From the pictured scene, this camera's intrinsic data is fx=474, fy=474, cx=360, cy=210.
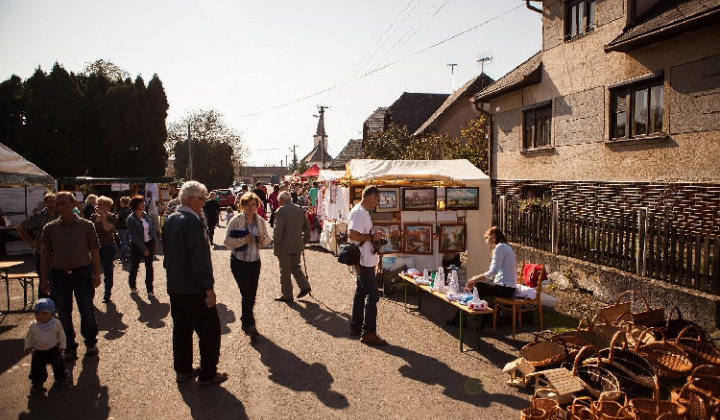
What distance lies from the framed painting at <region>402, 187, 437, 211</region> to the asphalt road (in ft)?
7.29

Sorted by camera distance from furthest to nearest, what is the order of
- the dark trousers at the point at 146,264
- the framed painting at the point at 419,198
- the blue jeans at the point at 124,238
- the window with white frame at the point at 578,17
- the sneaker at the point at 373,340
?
the window with white frame at the point at 578,17
the blue jeans at the point at 124,238
the framed painting at the point at 419,198
the dark trousers at the point at 146,264
the sneaker at the point at 373,340

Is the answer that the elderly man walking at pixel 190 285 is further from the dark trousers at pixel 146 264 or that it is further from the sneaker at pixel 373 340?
the dark trousers at pixel 146 264

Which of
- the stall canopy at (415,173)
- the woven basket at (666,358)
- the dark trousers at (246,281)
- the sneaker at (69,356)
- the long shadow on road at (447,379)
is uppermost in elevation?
the stall canopy at (415,173)

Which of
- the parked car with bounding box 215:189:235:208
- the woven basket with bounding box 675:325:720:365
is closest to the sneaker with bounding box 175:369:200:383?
the woven basket with bounding box 675:325:720:365

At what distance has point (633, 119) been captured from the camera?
416 inches

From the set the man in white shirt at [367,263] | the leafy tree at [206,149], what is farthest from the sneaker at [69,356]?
the leafy tree at [206,149]

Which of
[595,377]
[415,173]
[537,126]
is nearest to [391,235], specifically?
[415,173]

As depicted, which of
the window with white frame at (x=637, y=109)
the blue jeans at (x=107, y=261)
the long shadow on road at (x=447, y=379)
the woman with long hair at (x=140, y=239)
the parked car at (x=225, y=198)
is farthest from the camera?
the parked car at (x=225, y=198)

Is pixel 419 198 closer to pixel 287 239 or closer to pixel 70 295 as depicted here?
pixel 287 239

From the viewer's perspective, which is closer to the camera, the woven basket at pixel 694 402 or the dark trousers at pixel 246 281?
the woven basket at pixel 694 402

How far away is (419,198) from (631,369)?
5289 mm

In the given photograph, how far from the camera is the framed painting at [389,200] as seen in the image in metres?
9.21

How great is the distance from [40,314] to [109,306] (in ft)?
11.4

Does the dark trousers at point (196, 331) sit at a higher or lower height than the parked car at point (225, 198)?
lower
